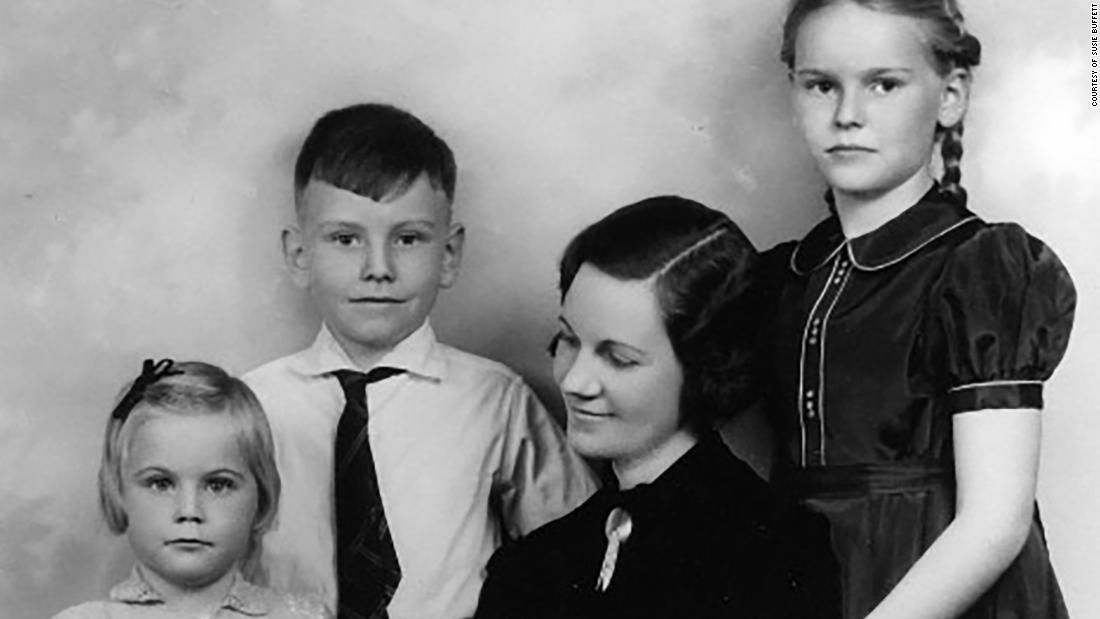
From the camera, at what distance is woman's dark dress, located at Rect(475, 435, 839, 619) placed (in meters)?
1.65

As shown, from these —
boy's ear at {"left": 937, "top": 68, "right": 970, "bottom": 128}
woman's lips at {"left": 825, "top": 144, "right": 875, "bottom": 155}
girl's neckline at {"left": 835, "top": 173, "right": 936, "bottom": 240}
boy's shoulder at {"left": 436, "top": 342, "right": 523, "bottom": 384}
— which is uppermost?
boy's ear at {"left": 937, "top": 68, "right": 970, "bottom": 128}

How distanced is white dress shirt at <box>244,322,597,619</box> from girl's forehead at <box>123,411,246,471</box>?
0.46ft

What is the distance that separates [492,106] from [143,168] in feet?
1.20

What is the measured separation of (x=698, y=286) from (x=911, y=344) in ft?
0.64

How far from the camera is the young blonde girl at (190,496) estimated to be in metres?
1.73

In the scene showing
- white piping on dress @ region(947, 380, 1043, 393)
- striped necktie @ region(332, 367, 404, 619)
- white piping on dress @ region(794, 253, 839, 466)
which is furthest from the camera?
striped necktie @ region(332, 367, 404, 619)

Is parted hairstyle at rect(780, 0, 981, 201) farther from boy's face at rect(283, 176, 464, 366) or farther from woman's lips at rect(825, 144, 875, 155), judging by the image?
boy's face at rect(283, 176, 464, 366)

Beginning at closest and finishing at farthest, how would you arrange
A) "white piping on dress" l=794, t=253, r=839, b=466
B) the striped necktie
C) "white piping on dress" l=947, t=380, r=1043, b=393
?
"white piping on dress" l=947, t=380, r=1043, b=393, "white piping on dress" l=794, t=253, r=839, b=466, the striped necktie

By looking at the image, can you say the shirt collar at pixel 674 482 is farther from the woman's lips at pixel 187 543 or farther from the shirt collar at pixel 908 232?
the woman's lips at pixel 187 543

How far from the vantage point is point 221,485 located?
5.74 ft

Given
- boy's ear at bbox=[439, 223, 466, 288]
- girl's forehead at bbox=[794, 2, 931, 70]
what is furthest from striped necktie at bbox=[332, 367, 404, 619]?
girl's forehead at bbox=[794, 2, 931, 70]

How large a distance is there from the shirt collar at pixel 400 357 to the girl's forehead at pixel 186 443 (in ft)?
0.55

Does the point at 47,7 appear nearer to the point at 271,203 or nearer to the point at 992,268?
the point at 271,203

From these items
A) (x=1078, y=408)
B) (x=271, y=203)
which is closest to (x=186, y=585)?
(x=271, y=203)
